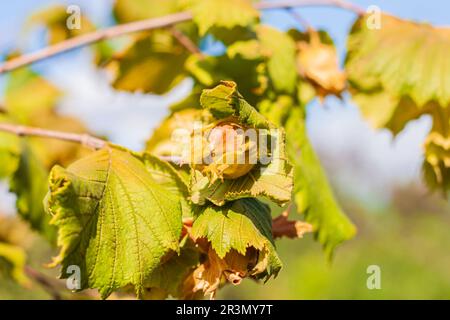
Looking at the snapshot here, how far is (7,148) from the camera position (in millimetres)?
1421

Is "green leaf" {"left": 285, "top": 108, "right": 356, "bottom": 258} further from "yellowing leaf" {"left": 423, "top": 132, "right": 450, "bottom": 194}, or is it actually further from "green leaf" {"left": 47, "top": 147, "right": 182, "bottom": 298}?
"green leaf" {"left": 47, "top": 147, "right": 182, "bottom": 298}

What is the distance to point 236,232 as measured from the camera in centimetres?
79

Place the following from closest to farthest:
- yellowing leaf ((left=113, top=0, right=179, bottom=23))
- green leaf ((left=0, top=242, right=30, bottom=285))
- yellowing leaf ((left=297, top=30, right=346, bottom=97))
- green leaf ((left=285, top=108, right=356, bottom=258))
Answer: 1. green leaf ((left=285, top=108, right=356, bottom=258))
2. yellowing leaf ((left=297, top=30, right=346, bottom=97))
3. green leaf ((left=0, top=242, right=30, bottom=285))
4. yellowing leaf ((left=113, top=0, right=179, bottom=23))

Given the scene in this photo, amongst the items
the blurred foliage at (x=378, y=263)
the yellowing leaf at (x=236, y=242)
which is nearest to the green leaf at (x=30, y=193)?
the yellowing leaf at (x=236, y=242)

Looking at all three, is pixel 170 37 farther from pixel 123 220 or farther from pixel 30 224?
pixel 123 220

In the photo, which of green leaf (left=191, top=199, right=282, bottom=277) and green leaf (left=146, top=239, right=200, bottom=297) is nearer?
green leaf (left=191, top=199, right=282, bottom=277)

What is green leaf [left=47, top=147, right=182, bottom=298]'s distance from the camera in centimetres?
78

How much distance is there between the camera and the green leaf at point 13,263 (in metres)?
1.45

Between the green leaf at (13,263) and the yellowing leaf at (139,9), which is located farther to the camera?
the yellowing leaf at (139,9)

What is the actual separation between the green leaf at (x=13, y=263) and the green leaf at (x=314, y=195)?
0.61 m

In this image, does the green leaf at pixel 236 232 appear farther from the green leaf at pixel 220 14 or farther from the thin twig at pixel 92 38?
the thin twig at pixel 92 38

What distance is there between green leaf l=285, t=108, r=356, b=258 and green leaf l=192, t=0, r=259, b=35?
0.60ft

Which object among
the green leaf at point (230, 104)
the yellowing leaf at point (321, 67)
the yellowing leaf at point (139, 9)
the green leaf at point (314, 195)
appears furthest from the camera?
the yellowing leaf at point (139, 9)

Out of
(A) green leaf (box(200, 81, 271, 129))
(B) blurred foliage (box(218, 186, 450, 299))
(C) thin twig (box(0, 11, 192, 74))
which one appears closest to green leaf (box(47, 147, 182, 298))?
(A) green leaf (box(200, 81, 271, 129))
